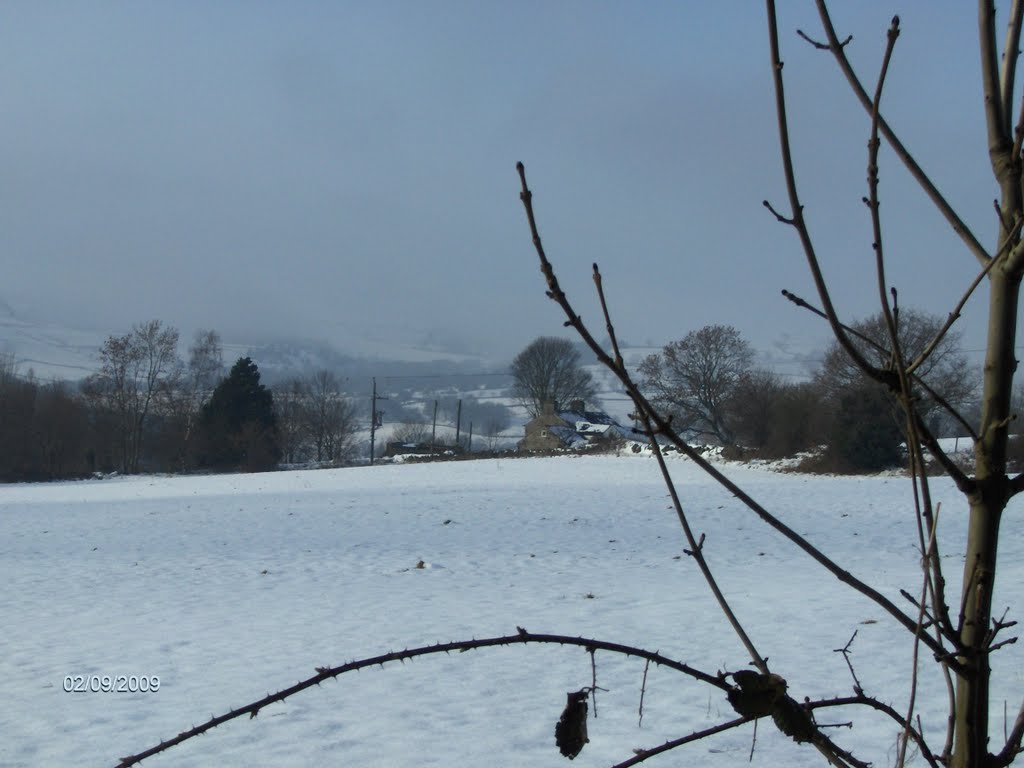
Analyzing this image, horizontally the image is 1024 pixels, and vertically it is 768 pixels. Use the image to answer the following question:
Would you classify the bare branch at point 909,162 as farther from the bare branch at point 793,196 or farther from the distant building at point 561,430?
the distant building at point 561,430

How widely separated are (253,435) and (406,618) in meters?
38.5

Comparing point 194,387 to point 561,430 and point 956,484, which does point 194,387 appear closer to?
point 561,430

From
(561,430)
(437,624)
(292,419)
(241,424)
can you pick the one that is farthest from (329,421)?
(437,624)

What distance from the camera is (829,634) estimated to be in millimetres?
5832

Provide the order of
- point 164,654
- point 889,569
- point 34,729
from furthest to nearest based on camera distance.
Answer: point 889,569
point 164,654
point 34,729

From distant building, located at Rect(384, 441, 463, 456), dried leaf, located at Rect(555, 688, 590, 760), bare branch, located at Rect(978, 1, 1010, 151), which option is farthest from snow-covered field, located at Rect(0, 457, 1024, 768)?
distant building, located at Rect(384, 441, 463, 456)

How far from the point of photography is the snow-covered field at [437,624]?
4035 mm

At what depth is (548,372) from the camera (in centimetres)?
4284

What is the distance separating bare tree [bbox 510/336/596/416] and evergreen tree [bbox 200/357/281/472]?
1305 cm

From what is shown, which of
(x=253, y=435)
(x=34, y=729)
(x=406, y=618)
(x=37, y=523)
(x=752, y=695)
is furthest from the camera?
(x=253, y=435)

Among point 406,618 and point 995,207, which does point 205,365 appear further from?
point 995,207

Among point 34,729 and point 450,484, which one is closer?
point 34,729

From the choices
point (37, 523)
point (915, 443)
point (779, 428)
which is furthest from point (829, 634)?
point (779, 428)

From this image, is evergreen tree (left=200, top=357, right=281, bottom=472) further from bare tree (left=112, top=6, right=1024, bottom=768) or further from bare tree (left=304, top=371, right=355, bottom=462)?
bare tree (left=112, top=6, right=1024, bottom=768)
